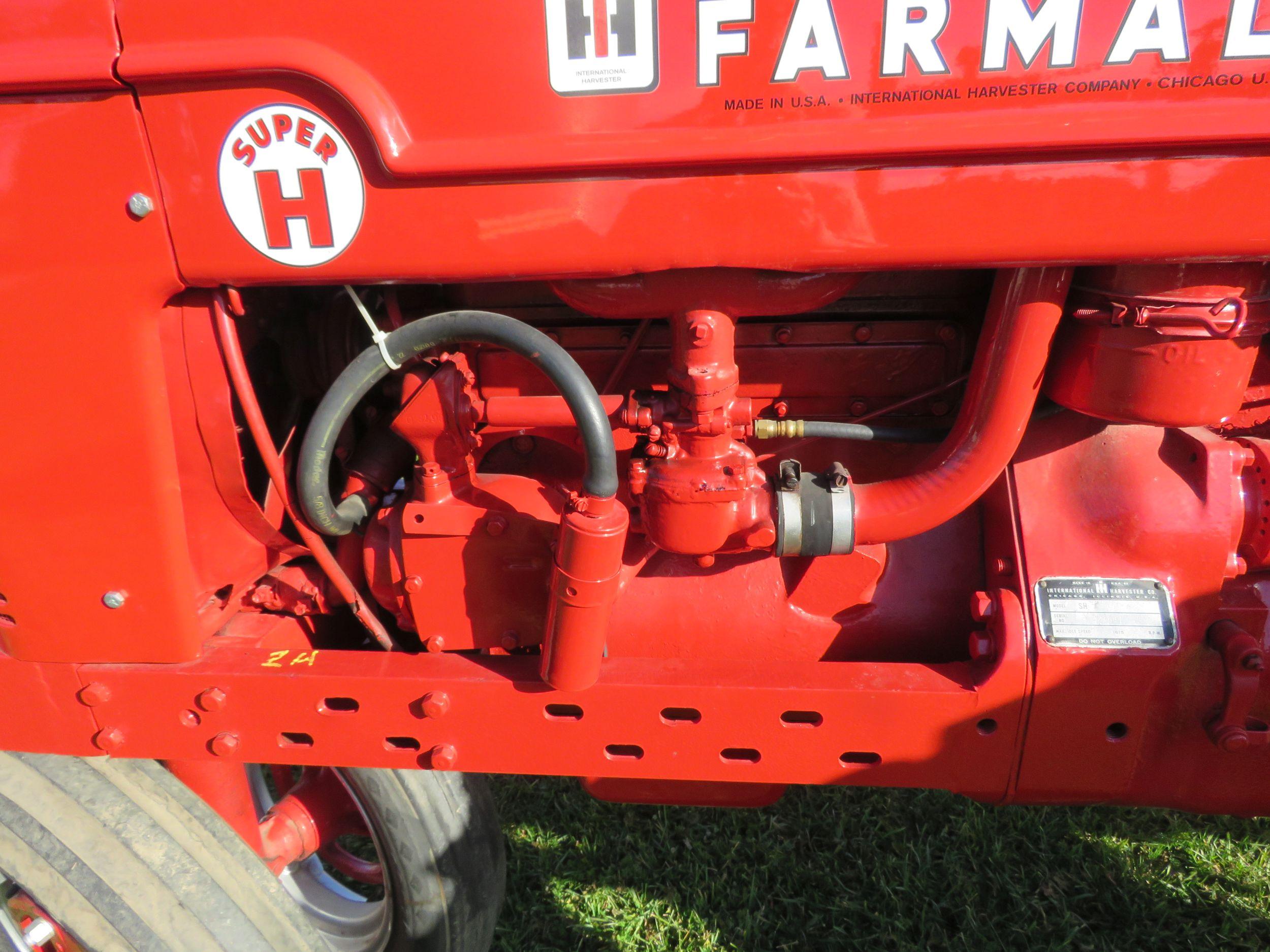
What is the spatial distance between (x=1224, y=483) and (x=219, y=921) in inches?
62.7

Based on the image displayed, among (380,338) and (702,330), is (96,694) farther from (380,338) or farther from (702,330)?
(702,330)

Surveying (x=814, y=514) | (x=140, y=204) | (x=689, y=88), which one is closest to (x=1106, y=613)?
(x=814, y=514)

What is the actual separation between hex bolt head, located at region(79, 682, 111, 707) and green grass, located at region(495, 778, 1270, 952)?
1.04 m

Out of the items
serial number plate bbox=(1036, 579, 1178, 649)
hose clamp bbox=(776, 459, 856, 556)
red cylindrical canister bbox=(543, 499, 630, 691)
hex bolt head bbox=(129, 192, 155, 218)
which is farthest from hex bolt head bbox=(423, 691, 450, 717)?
serial number plate bbox=(1036, 579, 1178, 649)

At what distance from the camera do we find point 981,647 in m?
1.20

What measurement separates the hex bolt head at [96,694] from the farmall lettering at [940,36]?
120 centimetres

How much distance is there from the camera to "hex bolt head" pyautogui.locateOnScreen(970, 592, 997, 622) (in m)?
1.21

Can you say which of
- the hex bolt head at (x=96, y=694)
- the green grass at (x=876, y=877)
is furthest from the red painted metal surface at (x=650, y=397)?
the green grass at (x=876, y=877)

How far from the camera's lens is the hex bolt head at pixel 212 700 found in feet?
4.09

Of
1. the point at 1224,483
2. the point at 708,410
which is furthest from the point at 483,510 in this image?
the point at 1224,483

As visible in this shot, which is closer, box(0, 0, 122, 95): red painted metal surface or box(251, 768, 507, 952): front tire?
box(0, 0, 122, 95): red painted metal surface

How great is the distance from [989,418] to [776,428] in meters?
0.29

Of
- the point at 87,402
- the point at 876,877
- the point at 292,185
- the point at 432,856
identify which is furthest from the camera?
the point at 876,877

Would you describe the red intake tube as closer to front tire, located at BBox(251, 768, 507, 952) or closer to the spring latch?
the spring latch
